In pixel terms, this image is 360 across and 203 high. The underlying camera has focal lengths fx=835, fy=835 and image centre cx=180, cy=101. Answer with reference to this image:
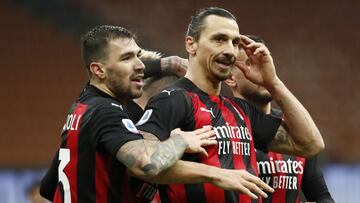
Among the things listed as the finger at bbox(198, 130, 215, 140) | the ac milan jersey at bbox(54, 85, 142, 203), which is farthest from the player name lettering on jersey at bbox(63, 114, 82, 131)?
the finger at bbox(198, 130, 215, 140)

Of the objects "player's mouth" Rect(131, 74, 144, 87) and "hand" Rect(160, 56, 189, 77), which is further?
"hand" Rect(160, 56, 189, 77)

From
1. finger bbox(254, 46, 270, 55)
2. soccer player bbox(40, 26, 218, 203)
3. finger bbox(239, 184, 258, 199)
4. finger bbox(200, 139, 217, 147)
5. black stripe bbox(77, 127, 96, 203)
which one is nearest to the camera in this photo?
finger bbox(239, 184, 258, 199)

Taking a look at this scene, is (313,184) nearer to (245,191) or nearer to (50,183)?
(245,191)

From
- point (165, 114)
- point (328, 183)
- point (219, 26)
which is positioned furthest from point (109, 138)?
point (328, 183)

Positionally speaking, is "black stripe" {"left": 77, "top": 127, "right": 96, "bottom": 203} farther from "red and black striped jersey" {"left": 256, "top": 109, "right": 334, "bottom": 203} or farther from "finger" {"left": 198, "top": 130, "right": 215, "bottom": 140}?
"red and black striped jersey" {"left": 256, "top": 109, "right": 334, "bottom": 203}

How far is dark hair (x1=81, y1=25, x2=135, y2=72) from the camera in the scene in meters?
4.17

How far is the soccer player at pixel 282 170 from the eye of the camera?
4766 millimetres

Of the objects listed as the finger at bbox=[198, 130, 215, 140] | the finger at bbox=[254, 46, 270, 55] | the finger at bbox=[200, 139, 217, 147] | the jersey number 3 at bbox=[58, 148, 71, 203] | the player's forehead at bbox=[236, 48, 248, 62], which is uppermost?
the finger at bbox=[254, 46, 270, 55]

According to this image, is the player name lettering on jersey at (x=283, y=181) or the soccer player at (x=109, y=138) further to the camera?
the player name lettering on jersey at (x=283, y=181)

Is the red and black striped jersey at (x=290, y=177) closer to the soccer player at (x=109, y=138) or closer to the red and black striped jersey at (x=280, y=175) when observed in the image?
the red and black striped jersey at (x=280, y=175)

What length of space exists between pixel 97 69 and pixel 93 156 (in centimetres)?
50

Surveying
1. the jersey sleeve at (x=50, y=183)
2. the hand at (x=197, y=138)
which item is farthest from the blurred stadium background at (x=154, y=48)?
the hand at (x=197, y=138)

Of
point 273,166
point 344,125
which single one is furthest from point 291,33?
point 273,166

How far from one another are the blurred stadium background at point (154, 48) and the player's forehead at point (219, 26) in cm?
Result: 812
